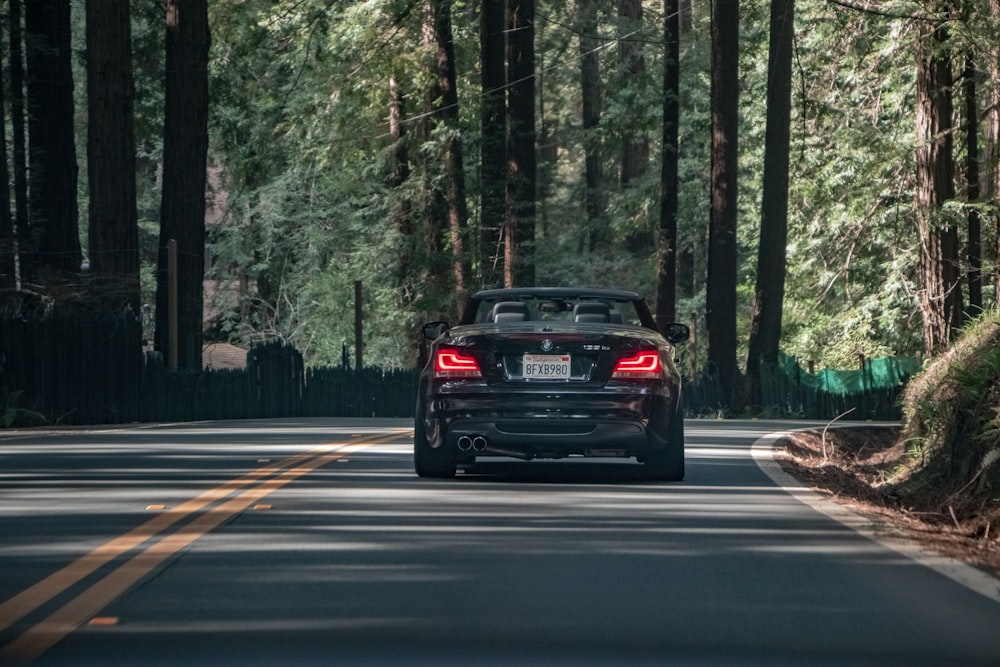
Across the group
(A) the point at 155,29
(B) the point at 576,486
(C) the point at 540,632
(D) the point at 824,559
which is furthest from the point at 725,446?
Answer: (A) the point at 155,29

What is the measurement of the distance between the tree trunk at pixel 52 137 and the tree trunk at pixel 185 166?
109 inches

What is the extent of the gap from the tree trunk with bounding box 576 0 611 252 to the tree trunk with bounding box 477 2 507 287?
41.3 feet

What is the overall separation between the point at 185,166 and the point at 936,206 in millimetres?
15073

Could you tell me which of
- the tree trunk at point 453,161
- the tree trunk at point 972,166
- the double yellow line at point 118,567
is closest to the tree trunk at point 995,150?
the tree trunk at point 972,166

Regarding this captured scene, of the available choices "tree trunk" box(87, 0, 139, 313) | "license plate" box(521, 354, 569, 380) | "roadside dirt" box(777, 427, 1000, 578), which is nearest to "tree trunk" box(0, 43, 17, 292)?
"tree trunk" box(87, 0, 139, 313)

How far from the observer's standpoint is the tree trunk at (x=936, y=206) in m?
24.4

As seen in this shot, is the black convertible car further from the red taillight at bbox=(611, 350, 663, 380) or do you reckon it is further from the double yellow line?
the double yellow line

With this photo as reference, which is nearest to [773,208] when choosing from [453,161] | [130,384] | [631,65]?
[453,161]

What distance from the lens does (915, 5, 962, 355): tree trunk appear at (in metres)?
24.4

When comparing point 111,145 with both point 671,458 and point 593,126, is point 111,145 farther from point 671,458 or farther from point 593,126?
point 593,126

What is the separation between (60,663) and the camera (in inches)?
261

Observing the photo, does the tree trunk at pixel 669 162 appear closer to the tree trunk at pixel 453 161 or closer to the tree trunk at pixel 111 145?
the tree trunk at pixel 453 161

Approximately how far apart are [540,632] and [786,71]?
A: 115 ft

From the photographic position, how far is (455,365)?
13.6 metres
